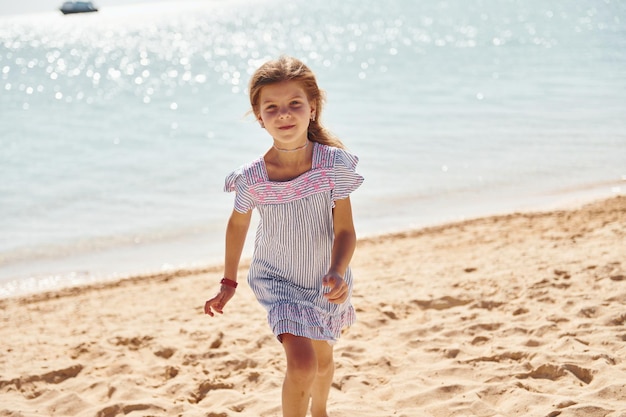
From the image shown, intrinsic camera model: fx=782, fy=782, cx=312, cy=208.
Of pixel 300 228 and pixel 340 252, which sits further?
pixel 300 228

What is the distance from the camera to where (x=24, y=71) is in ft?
101

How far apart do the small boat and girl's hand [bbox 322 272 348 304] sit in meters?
90.3

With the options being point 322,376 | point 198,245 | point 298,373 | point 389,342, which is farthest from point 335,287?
point 198,245

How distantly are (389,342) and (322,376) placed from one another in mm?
1527

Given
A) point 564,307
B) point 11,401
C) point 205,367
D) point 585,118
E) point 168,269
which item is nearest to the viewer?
point 11,401

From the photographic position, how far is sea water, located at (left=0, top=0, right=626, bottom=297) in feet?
29.9

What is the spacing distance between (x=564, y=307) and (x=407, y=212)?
173 inches

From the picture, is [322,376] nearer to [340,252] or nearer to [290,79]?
[340,252]

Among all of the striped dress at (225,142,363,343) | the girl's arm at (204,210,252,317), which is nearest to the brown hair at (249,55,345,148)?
the striped dress at (225,142,363,343)

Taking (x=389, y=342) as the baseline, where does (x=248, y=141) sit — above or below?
above

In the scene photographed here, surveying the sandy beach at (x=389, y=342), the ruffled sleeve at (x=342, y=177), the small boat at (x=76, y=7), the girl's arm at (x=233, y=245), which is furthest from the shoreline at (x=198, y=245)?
Result: the small boat at (x=76, y=7)

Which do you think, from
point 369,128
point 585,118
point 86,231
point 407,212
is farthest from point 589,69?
point 86,231

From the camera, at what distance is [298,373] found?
3125mm

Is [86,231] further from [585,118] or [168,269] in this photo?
[585,118]
